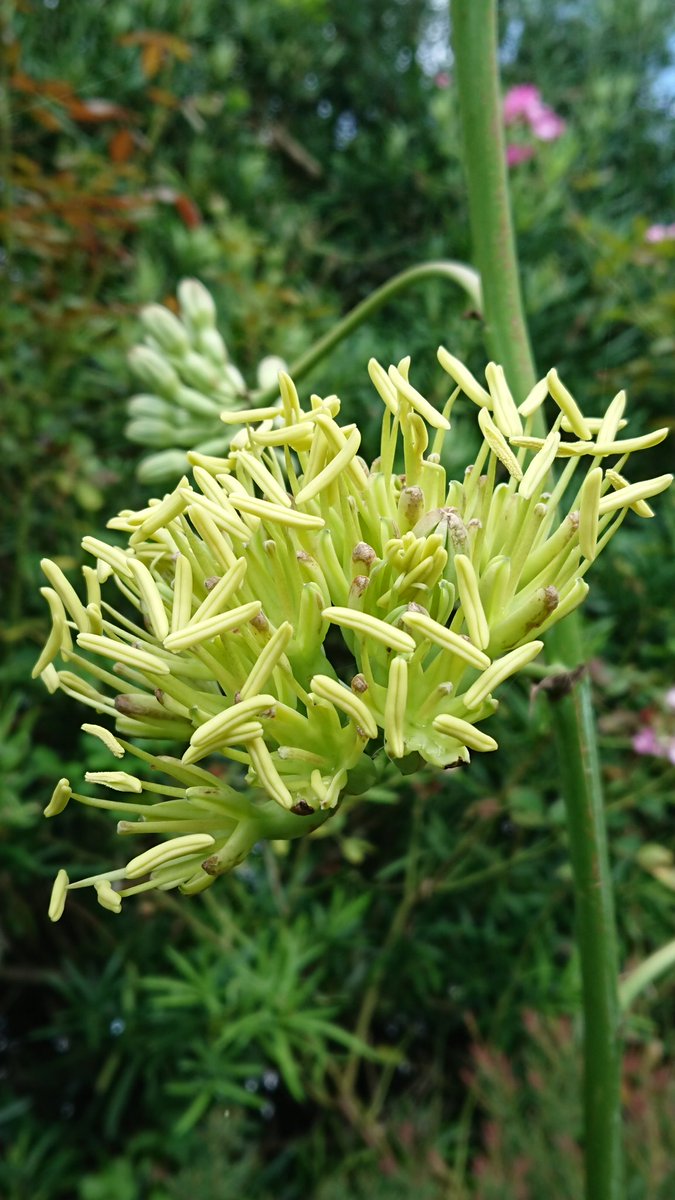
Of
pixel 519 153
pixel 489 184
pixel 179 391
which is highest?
pixel 519 153

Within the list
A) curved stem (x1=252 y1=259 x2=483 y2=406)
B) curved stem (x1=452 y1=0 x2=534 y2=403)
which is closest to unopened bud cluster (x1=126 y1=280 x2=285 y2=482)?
curved stem (x1=252 y1=259 x2=483 y2=406)

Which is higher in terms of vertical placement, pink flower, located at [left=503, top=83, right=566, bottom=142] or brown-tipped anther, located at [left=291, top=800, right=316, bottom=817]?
pink flower, located at [left=503, top=83, right=566, bottom=142]

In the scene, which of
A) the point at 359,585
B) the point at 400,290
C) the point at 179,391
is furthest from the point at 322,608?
the point at 179,391

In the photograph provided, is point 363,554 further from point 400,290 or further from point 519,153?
point 519,153

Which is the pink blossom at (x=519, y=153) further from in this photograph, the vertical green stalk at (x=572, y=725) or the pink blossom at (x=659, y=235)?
the vertical green stalk at (x=572, y=725)

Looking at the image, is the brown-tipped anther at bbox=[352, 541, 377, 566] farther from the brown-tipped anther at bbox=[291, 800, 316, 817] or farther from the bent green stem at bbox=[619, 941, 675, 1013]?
the bent green stem at bbox=[619, 941, 675, 1013]
